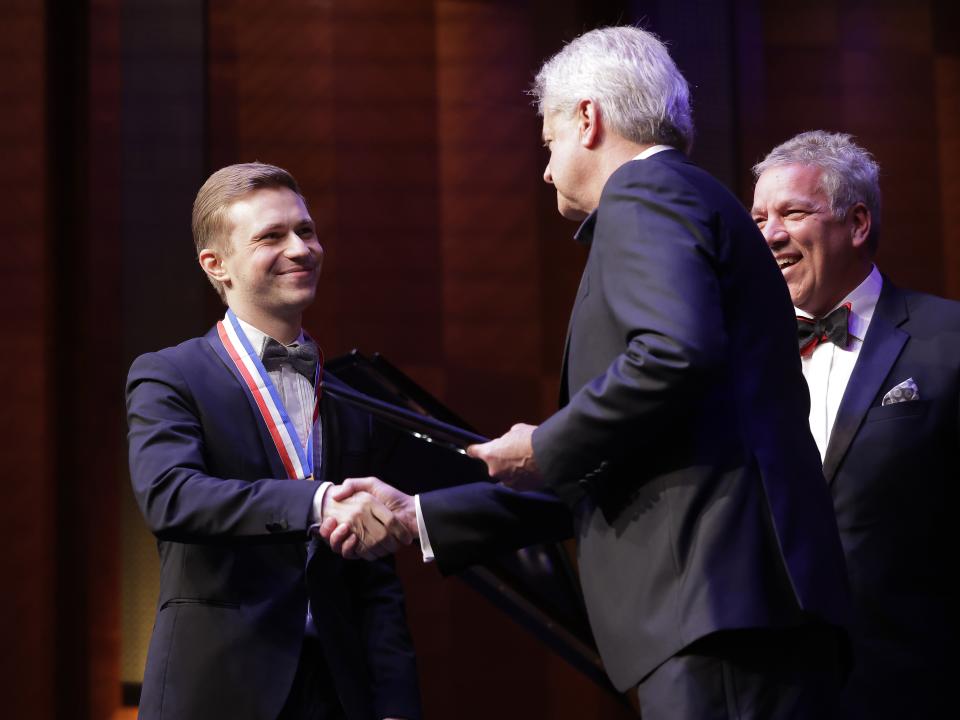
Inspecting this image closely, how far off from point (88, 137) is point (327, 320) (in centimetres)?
96

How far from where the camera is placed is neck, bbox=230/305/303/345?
2127 mm

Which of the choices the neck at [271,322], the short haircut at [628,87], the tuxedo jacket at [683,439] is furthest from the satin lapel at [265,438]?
the short haircut at [628,87]

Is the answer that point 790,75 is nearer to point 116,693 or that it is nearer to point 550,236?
point 550,236

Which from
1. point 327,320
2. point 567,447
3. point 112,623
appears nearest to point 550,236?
point 327,320

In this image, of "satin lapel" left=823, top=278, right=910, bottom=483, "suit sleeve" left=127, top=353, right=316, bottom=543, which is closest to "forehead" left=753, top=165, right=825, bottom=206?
"satin lapel" left=823, top=278, right=910, bottom=483

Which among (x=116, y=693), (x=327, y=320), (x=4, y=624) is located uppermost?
(x=327, y=320)

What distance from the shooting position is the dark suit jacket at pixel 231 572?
185cm

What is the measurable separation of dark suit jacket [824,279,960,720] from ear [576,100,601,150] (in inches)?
32.3

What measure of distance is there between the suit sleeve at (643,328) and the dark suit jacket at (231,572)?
0.54 m

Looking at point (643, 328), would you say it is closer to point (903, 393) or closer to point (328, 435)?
point (328, 435)

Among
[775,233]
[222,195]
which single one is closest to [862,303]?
[775,233]

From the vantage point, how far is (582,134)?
173 cm

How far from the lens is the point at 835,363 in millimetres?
2365

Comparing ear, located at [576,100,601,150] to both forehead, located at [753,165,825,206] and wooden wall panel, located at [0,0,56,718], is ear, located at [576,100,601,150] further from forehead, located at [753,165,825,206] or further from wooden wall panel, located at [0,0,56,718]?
wooden wall panel, located at [0,0,56,718]
